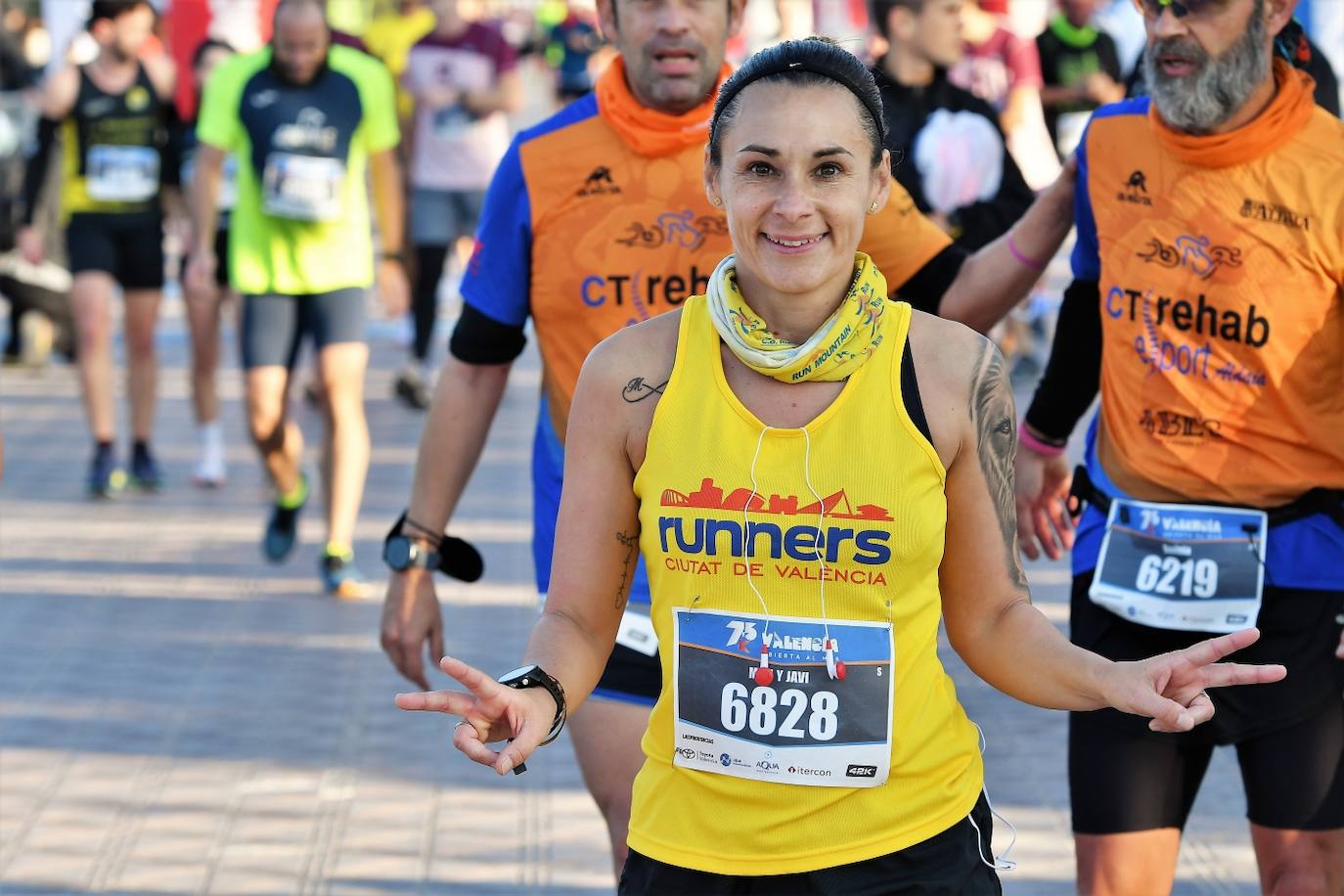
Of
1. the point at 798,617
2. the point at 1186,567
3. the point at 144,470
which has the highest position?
the point at 798,617

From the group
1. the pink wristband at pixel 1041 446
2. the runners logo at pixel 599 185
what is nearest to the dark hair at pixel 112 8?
the runners logo at pixel 599 185

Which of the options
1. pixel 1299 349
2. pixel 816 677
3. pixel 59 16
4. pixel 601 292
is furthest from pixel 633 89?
pixel 59 16

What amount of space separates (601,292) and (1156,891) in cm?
151

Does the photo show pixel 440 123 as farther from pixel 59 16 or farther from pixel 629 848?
pixel 629 848

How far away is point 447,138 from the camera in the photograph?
12.2 m

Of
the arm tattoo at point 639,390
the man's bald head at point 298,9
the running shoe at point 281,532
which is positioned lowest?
the running shoe at point 281,532

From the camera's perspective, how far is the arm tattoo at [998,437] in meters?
2.89

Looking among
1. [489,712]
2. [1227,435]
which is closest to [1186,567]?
[1227,435]

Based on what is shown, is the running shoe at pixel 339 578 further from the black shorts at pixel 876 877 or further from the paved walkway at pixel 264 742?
the black shorts at pixel 876 877

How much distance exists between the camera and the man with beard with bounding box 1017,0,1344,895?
3783 mm

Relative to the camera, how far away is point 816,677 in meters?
2.85

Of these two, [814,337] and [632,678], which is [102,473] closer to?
[632,678]

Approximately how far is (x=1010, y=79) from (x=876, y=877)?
34.8 feet

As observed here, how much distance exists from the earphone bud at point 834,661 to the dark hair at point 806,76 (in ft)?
2.24
